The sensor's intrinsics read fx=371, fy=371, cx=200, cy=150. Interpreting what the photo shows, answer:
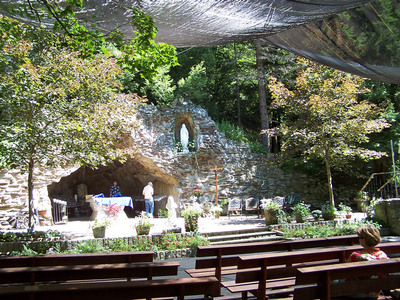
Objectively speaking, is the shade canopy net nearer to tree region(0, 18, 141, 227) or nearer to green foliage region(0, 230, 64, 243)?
tree region(0, 18, 141, 227)

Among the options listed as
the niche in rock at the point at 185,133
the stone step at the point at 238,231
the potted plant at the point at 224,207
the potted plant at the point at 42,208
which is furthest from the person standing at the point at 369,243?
the niche in rock at the point at 185,133

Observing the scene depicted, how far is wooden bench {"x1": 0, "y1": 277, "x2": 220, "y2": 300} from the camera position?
216 centimetres

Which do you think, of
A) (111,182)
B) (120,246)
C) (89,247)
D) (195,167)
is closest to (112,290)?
(89,247)

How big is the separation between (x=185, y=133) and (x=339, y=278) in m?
14.1

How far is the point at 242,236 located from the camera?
32.7 feet

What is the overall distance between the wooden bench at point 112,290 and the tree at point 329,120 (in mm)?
10091

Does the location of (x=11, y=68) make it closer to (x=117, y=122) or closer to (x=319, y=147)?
(x=117, y=122)

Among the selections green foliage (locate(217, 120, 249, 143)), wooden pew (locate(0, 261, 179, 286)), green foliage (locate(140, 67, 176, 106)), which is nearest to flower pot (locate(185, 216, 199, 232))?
wooden pew (locate(0, 261, 179, 286))

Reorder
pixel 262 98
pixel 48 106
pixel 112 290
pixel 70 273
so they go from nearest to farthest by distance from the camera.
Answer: pixel 112 290
pixel 70 273
pixel 48 106
pixel 262 98

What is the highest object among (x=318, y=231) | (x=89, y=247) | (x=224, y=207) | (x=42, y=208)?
(x=42, y=208)

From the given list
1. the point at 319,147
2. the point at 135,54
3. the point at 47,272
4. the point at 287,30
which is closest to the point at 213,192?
the point at 319,147

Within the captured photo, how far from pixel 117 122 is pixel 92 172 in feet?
32.1

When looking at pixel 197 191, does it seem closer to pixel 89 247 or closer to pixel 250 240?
pixel 250 240

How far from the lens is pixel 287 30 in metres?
4.46
